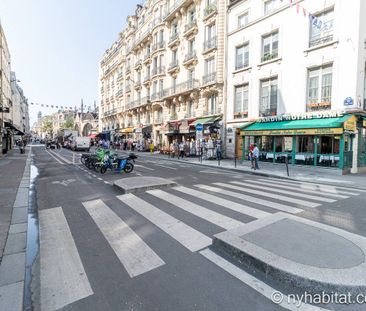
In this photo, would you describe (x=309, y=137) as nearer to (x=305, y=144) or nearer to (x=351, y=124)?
(x=305, y=144)

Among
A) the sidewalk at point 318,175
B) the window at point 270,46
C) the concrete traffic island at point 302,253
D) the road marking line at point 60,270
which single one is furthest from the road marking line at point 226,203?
the window at point 270,46

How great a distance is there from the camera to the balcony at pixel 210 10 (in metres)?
22.5

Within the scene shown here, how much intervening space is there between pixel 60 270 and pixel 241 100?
19.5 metres

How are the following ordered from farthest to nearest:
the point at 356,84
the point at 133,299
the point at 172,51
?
1. the point at 172,51
2. the point at 356,84
3. the point at 133,299

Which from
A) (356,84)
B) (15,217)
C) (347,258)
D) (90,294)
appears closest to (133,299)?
(90,294)

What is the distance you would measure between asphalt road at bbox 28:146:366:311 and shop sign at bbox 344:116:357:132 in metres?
6.84

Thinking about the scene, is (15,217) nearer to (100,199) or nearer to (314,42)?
(100,199)

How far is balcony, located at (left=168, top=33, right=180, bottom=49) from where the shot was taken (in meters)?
28.1

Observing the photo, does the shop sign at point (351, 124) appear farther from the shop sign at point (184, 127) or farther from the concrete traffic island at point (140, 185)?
the shop sign at point (184, 127)

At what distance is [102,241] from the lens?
4102 mm

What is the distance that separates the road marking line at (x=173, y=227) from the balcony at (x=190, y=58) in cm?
2185

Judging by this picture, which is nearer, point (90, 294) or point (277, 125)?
point (90, 294)

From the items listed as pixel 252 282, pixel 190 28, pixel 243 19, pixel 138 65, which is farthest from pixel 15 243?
pixel 138 65

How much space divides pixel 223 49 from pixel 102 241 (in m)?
21.6
